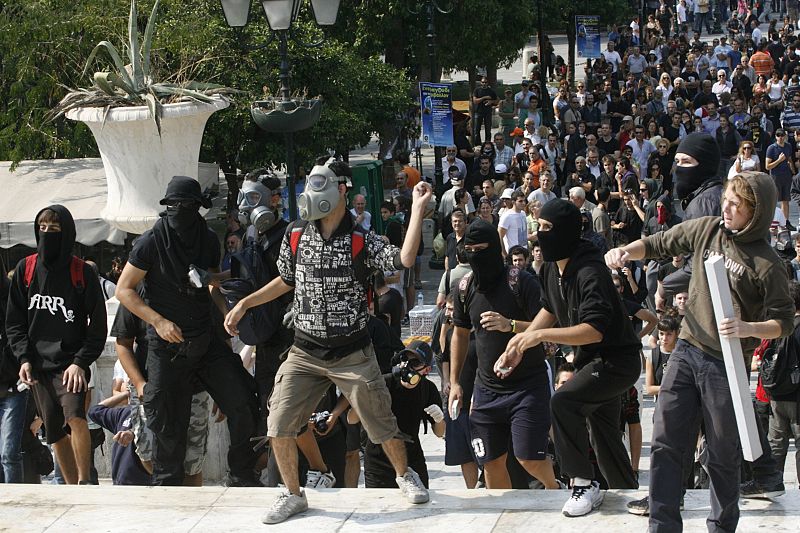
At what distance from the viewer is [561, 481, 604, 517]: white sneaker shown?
6.67m

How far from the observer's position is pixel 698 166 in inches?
281

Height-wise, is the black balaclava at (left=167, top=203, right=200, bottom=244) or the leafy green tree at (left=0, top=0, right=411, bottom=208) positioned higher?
the leafy green tree at (left=0, top=0, right=411, bottom=208)

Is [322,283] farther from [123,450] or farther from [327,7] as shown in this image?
[327,7]

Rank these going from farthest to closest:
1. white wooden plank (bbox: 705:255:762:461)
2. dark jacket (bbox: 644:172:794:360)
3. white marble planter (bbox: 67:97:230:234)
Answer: white marble planter (bbox: 67:97:230:234) → dark jacket (bbox: 644:172:794:360) → white wooden plank (bbox: 705:255:762:461)

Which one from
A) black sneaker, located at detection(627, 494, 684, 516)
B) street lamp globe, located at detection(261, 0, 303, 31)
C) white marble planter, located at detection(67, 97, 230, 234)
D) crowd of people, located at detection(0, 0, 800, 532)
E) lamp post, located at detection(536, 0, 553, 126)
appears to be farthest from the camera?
lamp post, located at detection(536, 0, 553, 126)

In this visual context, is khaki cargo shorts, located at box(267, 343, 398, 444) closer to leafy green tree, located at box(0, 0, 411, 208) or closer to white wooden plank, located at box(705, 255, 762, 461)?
white wooden plank, located at box(705, 255, 762, 461)

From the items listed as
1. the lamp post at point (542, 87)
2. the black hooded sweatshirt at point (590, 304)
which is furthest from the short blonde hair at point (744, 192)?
the lamp post at point (542, 87)

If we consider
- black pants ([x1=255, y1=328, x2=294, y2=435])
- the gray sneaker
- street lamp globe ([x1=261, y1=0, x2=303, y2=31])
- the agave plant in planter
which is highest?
street lamp globe ([x1=261, y1=0, x2=303, y2=31])

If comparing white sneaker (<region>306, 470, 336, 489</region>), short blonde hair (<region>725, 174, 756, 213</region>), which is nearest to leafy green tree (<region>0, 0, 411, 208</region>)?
white sneaker (<region>306, 470, 336, 489</region>)

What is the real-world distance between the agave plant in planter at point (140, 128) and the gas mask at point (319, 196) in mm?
3330

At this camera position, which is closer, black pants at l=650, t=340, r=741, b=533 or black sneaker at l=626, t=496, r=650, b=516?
black pants at l=650, t=340, r=741, b=533

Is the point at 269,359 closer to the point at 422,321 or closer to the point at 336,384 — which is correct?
the point at 336,384

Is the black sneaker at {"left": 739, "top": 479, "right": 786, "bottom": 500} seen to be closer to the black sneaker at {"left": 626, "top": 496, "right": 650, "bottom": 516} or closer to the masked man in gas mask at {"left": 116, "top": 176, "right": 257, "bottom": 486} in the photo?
the black sneaker at {"left": 626, "top": 496, "right": 650, "bottom": 516}

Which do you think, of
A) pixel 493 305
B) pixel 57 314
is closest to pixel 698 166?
pixel 493 305
